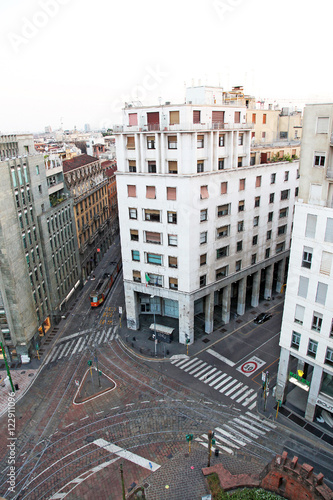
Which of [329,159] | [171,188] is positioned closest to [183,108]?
[171,188]

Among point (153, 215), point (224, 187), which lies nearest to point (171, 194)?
point (153, 215)

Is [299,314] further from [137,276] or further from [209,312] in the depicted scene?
[137,276]

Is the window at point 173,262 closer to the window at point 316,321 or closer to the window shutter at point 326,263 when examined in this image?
the window at point 316,321

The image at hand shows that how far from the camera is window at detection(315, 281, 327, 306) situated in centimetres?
3613

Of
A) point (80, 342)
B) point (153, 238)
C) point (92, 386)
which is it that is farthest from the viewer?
point (80, 342)

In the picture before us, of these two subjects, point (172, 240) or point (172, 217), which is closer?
point (172, 217)

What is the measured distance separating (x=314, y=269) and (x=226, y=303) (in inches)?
1024

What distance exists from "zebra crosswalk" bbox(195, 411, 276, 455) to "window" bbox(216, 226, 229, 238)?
25660 mm

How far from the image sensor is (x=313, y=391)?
3966 centimetres

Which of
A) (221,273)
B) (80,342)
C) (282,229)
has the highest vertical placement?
(282,229)

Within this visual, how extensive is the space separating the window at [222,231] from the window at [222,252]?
6.96ft

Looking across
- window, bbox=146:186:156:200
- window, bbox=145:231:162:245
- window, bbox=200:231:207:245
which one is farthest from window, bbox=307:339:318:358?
window, bbox=146:186:156:200

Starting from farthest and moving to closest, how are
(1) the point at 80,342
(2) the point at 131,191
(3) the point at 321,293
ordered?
(1) the point at 80,342 → (2) the point at 131,191 → (3) the point at 321,293

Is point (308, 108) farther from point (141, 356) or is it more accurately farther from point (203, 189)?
point (141, 356)
